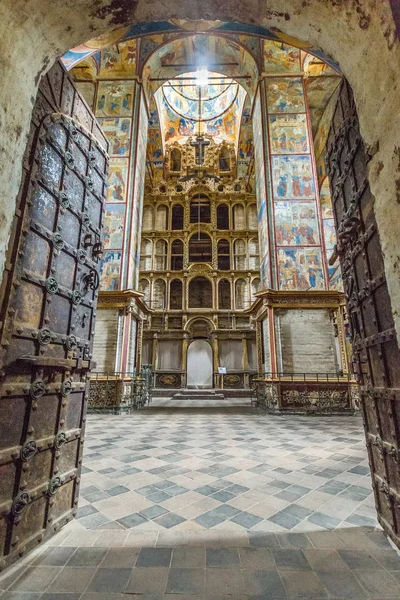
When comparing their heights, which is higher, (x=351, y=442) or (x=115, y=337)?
(x=115, y=337)

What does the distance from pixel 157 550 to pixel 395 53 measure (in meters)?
3.29

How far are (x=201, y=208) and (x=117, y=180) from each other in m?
13.6

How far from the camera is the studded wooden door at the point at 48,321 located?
1.81m

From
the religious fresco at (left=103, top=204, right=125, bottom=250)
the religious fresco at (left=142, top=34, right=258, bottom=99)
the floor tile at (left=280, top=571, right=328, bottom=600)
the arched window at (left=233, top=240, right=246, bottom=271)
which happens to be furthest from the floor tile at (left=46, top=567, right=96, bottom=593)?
the arched window at (left=233, top=240, right=246, bottom=271)

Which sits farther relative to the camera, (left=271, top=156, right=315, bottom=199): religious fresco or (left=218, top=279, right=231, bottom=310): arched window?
(left=218, top=279, right=231, bottom=310): arched window

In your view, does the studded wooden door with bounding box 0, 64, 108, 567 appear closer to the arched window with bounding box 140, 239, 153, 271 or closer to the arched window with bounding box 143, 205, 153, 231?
the arched window with bounding box 140, 239, 153, 271

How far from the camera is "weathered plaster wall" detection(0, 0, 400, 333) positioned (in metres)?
1.62

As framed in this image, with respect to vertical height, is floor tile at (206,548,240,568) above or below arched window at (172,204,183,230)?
below

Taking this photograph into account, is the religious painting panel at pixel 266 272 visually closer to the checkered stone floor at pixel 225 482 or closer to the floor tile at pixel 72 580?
the checkered stone floor at pixel 225 482

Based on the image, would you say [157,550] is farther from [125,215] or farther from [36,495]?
[125,215]

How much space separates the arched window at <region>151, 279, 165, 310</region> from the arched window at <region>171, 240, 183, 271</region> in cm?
165

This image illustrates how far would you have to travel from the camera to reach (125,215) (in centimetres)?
1195

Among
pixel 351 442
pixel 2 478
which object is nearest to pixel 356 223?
pixel 2 478

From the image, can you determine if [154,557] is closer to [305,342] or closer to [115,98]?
[305,342]
